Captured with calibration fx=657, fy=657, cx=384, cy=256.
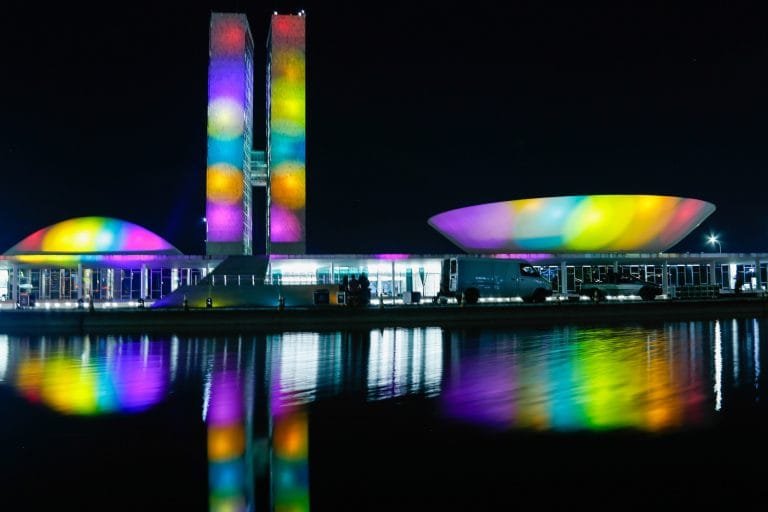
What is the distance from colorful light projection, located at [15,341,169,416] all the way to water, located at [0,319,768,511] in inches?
2.1

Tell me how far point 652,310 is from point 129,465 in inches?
834

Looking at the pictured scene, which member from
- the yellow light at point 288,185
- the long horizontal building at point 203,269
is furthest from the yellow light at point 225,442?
the yellow light at point 288,185

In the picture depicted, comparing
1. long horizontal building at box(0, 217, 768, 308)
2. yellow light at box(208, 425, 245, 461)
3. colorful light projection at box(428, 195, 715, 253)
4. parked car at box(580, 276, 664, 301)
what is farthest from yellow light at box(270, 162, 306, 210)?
yellow light at box(208, 425, 245, 461)

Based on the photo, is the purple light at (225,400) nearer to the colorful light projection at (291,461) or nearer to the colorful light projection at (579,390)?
the colorful light projection at (291,461)

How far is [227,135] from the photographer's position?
5028cm

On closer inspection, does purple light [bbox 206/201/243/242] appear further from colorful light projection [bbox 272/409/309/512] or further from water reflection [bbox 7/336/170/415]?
colorful light projection [bbox 272/409/309/512]

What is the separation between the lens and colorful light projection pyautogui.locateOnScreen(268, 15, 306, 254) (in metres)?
50.2

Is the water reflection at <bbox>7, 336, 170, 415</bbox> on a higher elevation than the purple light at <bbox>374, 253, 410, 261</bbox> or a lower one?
lower

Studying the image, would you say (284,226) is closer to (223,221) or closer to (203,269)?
(223,221)

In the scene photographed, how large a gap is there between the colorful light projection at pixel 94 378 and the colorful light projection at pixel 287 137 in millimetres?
35872

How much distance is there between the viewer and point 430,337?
1652cm

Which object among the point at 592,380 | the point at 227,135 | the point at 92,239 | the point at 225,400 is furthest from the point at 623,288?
the point at 92,239

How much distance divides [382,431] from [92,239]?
159ft

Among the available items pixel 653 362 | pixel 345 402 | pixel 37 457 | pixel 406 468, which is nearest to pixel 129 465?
pixel 37 457
